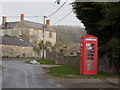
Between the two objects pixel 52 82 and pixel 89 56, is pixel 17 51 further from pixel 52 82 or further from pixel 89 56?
pixel 52 82

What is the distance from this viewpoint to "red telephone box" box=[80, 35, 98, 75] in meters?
16.7

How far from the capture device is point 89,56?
16875mm

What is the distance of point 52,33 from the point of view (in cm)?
7750

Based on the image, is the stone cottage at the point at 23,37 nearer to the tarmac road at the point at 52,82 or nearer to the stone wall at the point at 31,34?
the stone wall at the point at 31,34

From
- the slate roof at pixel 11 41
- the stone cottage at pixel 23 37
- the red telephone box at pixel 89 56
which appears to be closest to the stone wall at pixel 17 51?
the stone cottage at pixel 23 37

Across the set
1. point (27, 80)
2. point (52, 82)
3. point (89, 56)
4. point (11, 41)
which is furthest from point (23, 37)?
point (52, 82)

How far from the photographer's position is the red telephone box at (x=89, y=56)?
16.7 m

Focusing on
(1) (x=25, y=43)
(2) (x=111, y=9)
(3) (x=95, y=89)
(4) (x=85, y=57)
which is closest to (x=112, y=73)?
(4) (x=85, y=57)

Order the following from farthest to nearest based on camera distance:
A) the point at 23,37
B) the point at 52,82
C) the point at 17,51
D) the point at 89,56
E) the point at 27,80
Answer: the point at 23,37
the point at 17,51
the point at 89,56
the point at 27,80
the point at 52,82

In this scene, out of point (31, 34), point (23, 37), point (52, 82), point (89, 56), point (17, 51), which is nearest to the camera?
point (52, 82)

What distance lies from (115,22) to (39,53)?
50.9 metres

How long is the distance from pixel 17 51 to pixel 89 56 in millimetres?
42859

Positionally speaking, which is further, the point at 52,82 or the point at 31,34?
the point at 31,34

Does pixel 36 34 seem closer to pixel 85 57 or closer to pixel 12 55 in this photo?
pixel 12 55
